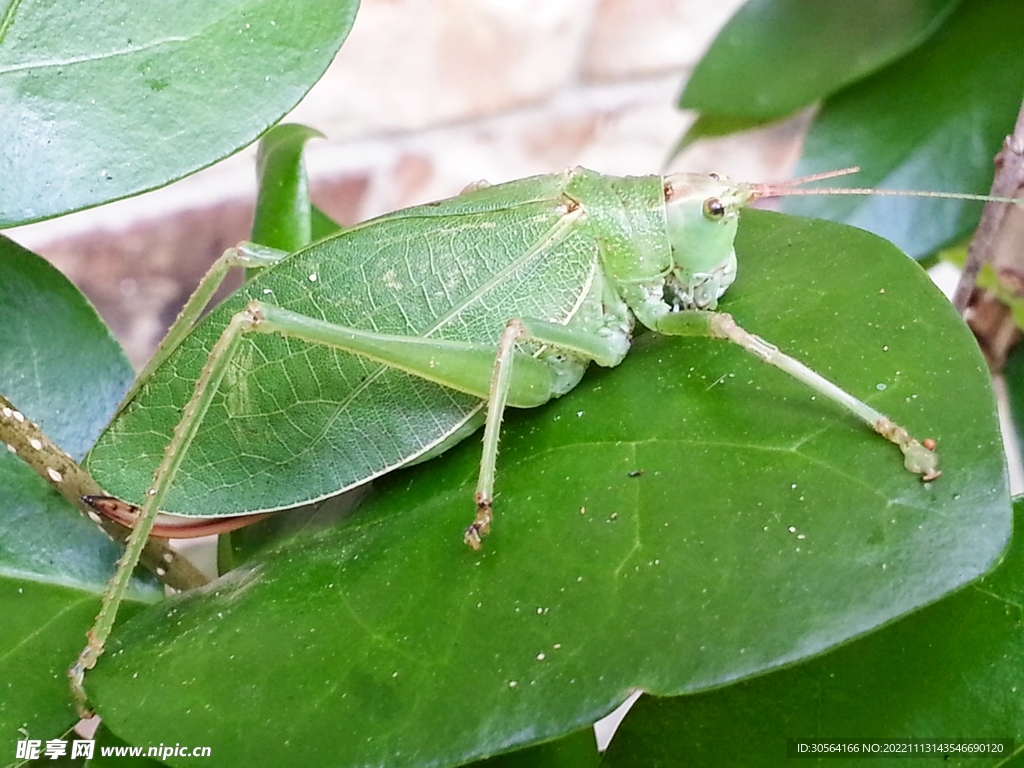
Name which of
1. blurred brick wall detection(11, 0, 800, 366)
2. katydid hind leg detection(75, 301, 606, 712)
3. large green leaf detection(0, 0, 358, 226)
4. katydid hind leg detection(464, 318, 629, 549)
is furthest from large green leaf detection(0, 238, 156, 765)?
blurred brick wall detection(11, 0, 800, 366)

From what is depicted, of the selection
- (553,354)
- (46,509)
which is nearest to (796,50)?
(553,354)

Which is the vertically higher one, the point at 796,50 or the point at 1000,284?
the point at 796,50

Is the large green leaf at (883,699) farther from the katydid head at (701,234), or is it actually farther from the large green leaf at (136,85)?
the large green leaf at (136,85)

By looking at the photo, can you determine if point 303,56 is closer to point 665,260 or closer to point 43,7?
point 43,7

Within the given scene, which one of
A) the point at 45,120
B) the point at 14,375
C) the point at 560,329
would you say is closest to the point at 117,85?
the point at 45,120

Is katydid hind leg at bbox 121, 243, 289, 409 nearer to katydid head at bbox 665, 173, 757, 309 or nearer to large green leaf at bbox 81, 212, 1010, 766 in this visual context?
large green leaf at bbox 81, 212, 1010, 766

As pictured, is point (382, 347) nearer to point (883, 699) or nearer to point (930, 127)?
point (883, 699)
